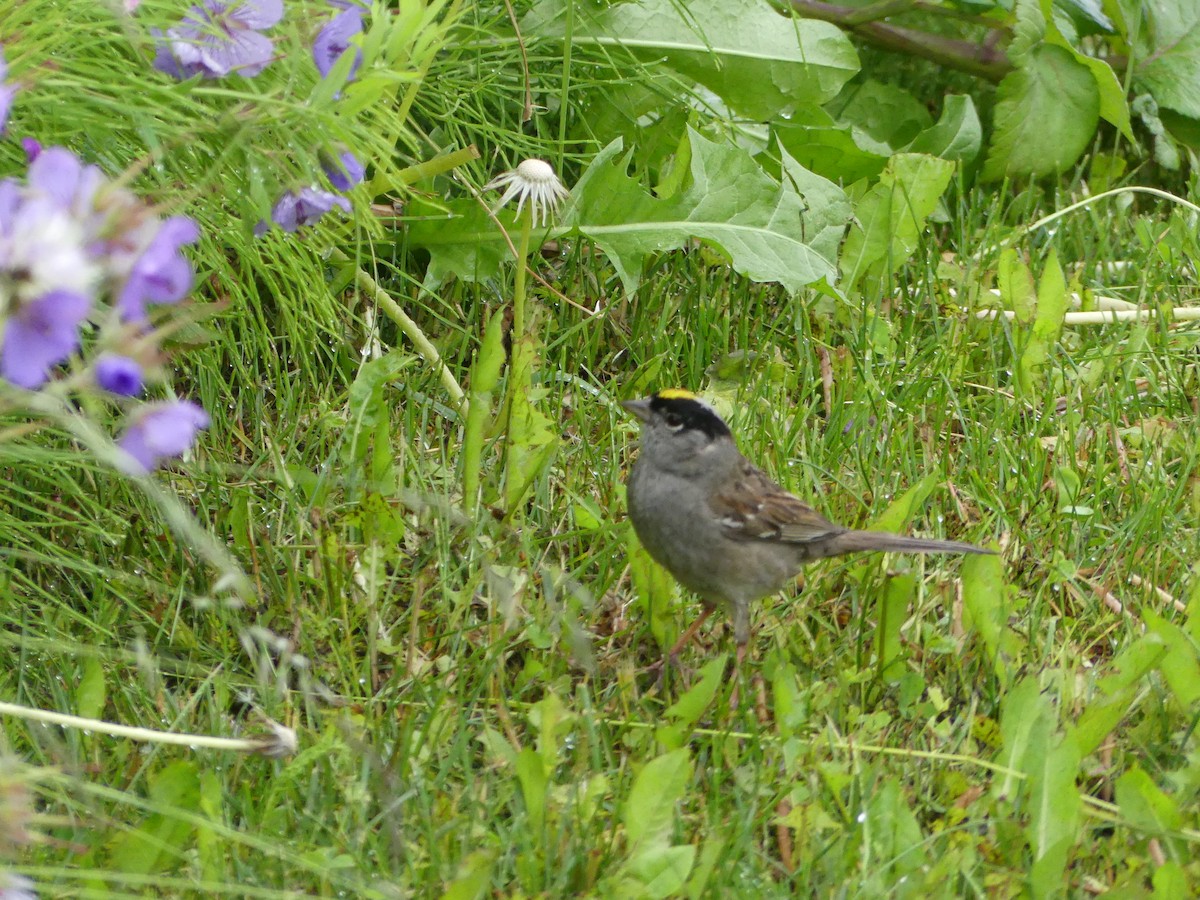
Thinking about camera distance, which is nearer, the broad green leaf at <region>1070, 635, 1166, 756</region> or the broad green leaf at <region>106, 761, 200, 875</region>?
the broad green leaf at <region>106, 761, 200, 875</region>

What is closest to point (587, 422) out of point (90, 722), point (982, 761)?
point (982, 761)

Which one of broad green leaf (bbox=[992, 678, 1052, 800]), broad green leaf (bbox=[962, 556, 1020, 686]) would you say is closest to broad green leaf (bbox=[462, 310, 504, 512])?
broad green leaf (bbox=[962, 556, 1020, 686])

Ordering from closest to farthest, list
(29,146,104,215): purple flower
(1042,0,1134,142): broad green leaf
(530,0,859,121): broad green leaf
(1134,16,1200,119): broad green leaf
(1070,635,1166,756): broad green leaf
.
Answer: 1. (29,146,104,215): purple flower
2. (1070,635,1166,756): broad green leaf
3. (530,0,859,121): broad green leaf
4. (1042,0,1134,142): broad green leaf
5. (1134,16,1200,119): broad green leaf

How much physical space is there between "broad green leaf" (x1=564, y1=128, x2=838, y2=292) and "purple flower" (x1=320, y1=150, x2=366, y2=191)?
1.38 metres

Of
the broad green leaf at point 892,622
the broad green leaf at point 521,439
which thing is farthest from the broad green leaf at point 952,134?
the broad green leaf at point 892,622

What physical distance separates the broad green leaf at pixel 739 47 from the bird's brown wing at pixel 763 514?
1.77 m

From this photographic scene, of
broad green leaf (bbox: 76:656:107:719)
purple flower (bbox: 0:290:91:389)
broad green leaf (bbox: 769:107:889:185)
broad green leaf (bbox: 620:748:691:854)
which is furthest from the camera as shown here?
broad green leaf (bbox: 769:107:889:185)

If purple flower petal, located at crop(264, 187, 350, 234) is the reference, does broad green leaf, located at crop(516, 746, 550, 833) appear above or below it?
below

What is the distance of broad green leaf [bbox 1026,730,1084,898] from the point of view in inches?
102

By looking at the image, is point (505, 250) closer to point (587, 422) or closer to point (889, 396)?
point (587, 422)

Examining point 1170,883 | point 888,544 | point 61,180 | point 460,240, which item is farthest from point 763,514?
point 61,180

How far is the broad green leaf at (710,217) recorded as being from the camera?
425 centimetres

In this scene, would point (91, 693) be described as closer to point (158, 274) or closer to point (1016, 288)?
point (158, 274)

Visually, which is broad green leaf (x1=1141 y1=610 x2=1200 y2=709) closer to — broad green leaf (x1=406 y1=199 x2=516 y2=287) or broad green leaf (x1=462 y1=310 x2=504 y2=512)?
broad green leaf (x1=462 y1=310 x2=504 y2=512)
